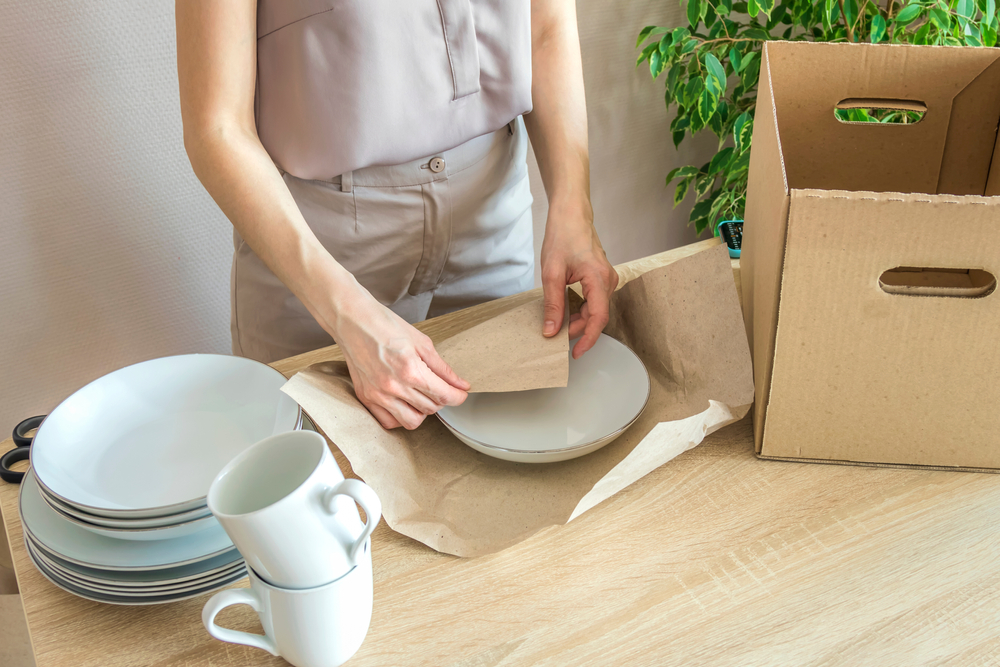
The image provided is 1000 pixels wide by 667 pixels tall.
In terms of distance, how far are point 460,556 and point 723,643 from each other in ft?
0.72

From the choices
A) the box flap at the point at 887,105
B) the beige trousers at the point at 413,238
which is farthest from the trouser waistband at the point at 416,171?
the box flap at the point at 887,105

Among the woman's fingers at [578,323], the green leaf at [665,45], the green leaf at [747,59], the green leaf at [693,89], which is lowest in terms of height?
the woman's fingers at [578,323]

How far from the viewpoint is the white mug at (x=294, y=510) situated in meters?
0.45

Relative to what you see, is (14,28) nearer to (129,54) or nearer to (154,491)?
(129,54)

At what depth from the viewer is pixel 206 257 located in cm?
156

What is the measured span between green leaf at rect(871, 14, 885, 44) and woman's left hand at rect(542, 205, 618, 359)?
0.93 m

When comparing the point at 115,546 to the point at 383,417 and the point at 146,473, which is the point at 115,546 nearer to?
the point at 146,473

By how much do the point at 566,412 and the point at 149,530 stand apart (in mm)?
399

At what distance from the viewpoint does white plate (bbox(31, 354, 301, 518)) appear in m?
0.65

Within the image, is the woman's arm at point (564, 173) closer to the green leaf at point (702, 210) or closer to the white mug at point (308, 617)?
the white mug at point (308, 617)

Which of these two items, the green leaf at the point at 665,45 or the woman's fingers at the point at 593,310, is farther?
the green leaf at the point at 665,45

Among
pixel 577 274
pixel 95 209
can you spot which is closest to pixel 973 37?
pixel 577 274

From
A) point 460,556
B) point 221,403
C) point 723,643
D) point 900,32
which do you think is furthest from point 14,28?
point 900,32

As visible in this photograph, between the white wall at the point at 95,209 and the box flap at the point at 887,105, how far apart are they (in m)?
1.03
